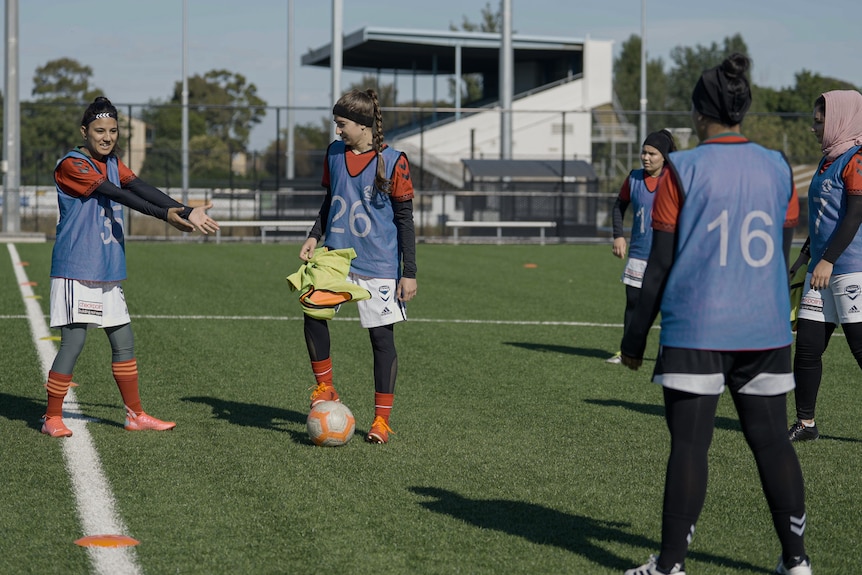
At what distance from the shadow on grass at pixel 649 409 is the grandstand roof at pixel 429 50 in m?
41.2

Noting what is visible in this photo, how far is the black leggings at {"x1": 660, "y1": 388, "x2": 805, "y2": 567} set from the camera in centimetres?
379

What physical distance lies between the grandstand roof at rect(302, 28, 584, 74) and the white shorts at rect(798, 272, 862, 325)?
42.3 m

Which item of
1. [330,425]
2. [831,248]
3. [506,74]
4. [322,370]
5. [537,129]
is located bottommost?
[330,425]

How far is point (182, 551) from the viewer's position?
4340 mm

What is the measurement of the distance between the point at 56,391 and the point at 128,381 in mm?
409

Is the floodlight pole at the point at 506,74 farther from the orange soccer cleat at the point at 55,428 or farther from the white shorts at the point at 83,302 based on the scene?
the orange soccer cleat at the point at 55,428

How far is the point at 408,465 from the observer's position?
19.1 ft

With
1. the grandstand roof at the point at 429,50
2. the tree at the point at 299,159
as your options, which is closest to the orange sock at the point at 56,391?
the tree at the point at 299,159

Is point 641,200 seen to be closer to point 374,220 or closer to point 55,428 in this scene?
point 374,220

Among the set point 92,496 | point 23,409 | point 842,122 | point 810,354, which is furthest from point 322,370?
point 842,122

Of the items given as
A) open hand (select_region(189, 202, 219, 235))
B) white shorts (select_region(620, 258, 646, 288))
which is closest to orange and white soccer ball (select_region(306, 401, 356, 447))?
open hand (select_region(189, 202, 219, 235))

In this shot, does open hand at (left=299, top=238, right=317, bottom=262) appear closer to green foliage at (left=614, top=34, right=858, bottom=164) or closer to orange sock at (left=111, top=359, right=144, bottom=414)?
orange sock at (left=111, top=359, right=144, bottom=414)

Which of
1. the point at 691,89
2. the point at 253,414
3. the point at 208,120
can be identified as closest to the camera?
the point at 253,414

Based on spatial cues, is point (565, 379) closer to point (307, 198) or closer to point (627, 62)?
point (307, 198)
